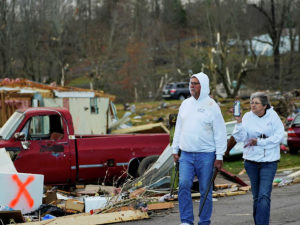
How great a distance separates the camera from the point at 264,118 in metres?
6.66

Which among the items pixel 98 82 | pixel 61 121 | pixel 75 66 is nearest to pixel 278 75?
pixel 98 82

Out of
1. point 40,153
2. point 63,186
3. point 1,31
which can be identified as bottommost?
point 63,186

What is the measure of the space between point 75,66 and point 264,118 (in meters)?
55.6

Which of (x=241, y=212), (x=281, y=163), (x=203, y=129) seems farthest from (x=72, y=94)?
(x=203, y=129)

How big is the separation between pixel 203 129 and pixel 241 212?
2.60m

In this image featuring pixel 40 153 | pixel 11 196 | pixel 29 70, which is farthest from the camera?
pixel 29 70

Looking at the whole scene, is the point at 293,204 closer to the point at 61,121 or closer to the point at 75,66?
the point at 61,121

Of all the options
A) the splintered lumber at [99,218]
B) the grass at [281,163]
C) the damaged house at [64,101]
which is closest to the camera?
the splintered lumber at [99,218]

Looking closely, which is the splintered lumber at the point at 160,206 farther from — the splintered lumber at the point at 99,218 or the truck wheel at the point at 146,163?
the truck wheel at the point at 146,163

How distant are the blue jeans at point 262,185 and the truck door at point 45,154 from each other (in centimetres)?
599

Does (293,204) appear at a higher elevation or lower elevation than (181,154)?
lower

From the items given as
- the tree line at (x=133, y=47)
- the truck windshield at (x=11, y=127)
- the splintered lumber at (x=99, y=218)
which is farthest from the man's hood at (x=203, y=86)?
the tree line at (x=133, y=47)

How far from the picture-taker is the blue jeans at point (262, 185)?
6480 millimetres

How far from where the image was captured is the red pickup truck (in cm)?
1166
